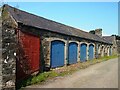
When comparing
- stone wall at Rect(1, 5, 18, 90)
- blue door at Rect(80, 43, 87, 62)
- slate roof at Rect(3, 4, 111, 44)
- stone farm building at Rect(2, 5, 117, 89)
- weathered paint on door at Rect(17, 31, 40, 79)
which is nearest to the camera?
stone wall at Rect(1, 5, 18, 90)

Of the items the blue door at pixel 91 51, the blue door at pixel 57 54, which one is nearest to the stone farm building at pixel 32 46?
the blue door at pixel 57 54

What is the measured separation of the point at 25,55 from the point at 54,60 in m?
6.15

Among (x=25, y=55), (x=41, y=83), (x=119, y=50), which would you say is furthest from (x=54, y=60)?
(x=119, y=50)

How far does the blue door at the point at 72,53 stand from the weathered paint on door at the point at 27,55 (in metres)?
7.14

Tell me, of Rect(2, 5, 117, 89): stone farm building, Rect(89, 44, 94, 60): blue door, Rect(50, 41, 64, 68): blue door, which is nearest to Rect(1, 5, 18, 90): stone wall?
Rect(2, 5, 117, 89): stone farm building

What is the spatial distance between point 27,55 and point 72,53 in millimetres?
10403

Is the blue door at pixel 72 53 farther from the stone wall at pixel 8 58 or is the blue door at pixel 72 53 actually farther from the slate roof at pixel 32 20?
the stone wall at pixel 8 58

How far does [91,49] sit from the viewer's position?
101 feet

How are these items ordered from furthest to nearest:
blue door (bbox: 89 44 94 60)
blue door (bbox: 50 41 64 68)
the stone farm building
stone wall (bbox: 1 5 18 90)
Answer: blue door (bbox: 89 44 94 60) → blue door (bbox: 50 41 64 68) → the stone farm building → stone wall (bbox: 1 5 18 90)

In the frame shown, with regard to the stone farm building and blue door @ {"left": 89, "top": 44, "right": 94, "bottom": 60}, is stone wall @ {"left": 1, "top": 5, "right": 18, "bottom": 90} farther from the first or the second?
blue door @ {"left": 89, "top": 44, "right": 94, "bottom": 60}

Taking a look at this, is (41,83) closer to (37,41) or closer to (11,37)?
(11,37)

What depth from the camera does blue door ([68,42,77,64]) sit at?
74.6 feet

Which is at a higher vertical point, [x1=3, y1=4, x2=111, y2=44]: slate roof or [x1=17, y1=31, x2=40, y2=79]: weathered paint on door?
[x1=3, y1=4, x2=111, y2=44]: slate roof

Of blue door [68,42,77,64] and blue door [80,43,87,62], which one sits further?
blue door [80,43,87,62]
